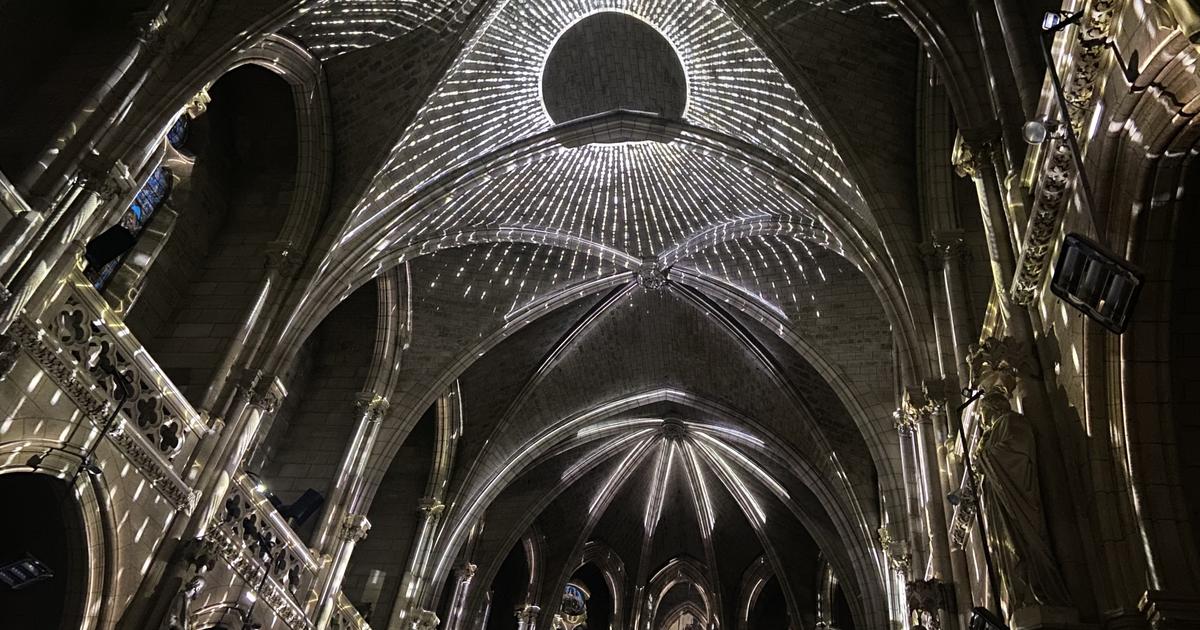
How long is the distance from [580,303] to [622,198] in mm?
2886

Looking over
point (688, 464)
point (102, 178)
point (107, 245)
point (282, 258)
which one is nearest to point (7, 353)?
point (102, 178)

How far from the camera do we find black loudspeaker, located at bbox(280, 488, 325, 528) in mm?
15984

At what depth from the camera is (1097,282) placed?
6285 millimetres

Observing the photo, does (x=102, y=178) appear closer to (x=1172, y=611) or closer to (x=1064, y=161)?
(x=1064, y=161)

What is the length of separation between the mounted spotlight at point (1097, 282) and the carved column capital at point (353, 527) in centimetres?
1250

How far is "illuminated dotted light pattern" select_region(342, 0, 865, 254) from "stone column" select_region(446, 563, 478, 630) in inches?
399

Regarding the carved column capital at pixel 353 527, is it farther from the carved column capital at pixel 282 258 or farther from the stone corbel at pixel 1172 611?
the stone corbel at pixel 1172 611

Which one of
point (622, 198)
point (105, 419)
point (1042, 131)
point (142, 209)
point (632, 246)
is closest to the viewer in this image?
point (1042, 131)

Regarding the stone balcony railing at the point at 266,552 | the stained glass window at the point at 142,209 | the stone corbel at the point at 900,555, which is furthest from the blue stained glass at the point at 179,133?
the stone corbel at the point at 900,555

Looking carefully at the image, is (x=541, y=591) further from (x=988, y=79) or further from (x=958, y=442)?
(x=988, y=79)

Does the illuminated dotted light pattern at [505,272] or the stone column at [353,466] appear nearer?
the stone column at [353,466]

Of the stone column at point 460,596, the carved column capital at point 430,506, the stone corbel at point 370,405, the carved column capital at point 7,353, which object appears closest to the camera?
the carved column capital at point 7,353

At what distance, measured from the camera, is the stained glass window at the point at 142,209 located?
13.2 meters

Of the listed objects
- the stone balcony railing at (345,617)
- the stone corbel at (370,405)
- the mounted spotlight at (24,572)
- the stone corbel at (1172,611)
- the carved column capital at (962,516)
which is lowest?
the stone corbel at (1172,611)
